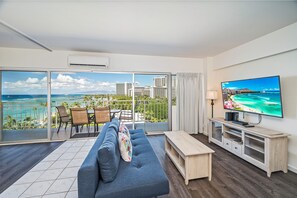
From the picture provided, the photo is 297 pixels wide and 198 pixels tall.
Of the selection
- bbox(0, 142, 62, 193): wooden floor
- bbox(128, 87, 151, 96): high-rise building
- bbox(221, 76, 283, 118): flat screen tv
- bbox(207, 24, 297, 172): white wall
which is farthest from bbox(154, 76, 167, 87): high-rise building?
bbox(0, 142, 62, 193): wooden floor

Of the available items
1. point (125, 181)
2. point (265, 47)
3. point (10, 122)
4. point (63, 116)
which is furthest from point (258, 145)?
point (10, 122)

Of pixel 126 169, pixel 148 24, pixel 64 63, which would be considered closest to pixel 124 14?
pixel 148 24

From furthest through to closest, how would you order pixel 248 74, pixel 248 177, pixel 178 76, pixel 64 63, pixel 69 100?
pixel 69 100 < pixel 178 76 < pixel 64 63 < pixel 248 74 < pixel 248 177

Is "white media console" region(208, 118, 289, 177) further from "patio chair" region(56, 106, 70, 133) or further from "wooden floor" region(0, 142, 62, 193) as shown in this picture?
"patio chair" region(56, 106, 70, 133)

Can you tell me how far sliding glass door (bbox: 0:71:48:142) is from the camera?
3.38 m

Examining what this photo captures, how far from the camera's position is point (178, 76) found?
13.1ft

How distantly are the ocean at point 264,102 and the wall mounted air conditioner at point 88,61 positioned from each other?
11.0 feet

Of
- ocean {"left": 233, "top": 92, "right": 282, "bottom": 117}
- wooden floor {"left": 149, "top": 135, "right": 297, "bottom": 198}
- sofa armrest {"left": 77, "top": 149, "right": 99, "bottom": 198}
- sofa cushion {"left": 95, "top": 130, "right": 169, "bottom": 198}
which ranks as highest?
ocean {"left": 233, "top": 92, "right": 282, "bottom": 117}

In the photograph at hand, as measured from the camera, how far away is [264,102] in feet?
7.78

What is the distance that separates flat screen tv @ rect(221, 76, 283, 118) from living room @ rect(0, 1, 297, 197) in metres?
0.17

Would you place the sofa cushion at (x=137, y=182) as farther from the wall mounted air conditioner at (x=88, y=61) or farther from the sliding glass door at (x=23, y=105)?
the sliding glass door at (x=23, y=105)

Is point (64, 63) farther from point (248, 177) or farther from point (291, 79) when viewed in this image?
point (291, 79)

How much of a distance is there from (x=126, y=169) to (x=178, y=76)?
124 inches

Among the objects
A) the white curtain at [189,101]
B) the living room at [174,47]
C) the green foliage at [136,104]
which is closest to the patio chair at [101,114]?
the living room at [174,47]
